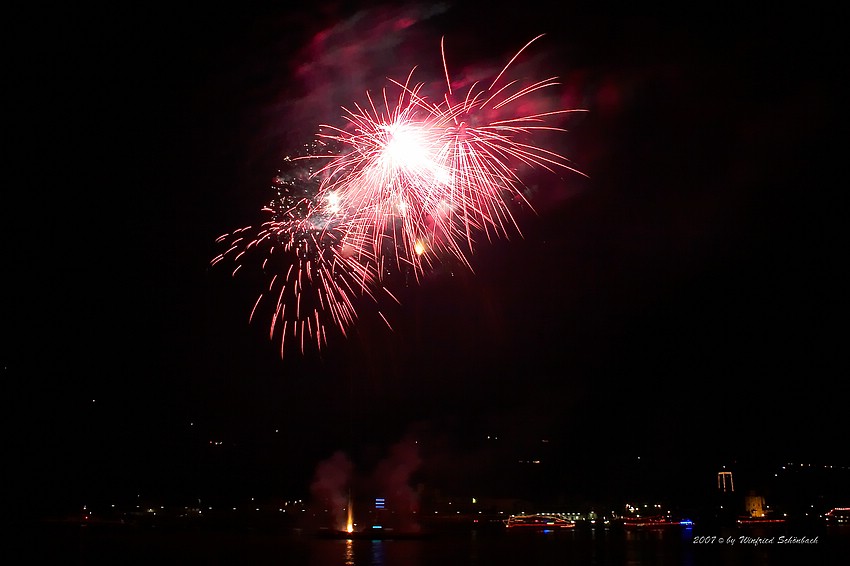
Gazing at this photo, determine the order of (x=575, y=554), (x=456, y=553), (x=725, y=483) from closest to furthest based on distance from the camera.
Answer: (x=575, y=554) < (x=456, y=553) < (x=725, y=483)

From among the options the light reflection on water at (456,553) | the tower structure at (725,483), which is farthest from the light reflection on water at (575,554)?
the tower structure at (725,483)

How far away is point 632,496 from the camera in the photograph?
251 feet

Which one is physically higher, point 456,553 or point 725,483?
point 456,553

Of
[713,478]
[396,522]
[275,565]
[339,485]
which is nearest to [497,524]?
[396,522]

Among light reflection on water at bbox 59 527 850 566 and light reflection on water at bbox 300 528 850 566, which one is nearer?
light reflection on water at bbox 300 528 850 566

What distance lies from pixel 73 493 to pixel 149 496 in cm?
991

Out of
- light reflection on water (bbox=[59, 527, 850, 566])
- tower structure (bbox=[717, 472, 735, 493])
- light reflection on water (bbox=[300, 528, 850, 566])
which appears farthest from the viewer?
tower structure (bbox=[717, 472, 735, 493])

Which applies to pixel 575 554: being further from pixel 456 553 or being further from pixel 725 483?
pixel 725 483

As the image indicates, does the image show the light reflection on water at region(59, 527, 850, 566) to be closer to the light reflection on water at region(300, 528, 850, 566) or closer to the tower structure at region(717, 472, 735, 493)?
the light reflection on water at region(300, 528, 850, 566)

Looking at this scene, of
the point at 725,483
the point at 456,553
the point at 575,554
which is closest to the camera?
the point at 575,554

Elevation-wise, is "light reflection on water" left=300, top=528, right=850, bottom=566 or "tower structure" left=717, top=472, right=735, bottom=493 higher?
"light reflection on water" left=300, top=528, right=850, bottom=566

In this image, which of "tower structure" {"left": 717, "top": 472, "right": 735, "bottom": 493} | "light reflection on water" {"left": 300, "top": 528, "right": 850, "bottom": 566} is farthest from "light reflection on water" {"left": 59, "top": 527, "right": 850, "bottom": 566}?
"tower structure" {"left": 717, "top": 472, "right": 735, "bottom": 493}

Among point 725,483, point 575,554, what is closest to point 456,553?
point 575,554

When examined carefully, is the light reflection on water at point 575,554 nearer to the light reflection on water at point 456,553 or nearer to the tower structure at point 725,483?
the light reflection on water at point 456,553
